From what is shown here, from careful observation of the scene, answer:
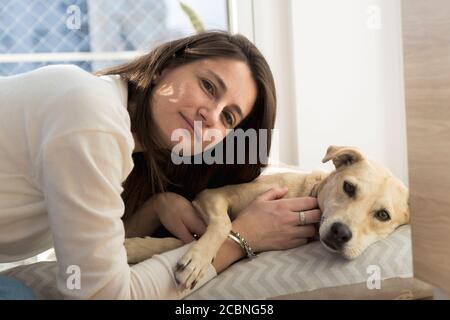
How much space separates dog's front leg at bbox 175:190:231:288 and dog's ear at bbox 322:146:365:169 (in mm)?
276

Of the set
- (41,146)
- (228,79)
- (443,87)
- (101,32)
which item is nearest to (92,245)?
(41,146)

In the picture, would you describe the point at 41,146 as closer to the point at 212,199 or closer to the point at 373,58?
the point at 212,199

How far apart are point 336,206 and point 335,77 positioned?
1.40 ft

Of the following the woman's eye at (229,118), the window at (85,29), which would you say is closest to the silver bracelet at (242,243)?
the woman's eye at (229,118)

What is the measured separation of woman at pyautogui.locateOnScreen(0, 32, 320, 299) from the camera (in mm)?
783

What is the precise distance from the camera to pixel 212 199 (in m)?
1.21

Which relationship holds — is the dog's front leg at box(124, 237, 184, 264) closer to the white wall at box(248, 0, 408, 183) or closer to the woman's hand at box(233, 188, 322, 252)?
the woman's hand at box(233, 188, 322, 252)

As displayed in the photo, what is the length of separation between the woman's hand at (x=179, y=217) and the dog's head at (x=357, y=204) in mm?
294

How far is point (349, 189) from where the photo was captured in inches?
45.5

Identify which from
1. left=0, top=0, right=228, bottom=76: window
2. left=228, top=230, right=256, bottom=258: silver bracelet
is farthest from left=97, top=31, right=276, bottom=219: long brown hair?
left=228, top=230, right=256, bottom=258: silver bracelet

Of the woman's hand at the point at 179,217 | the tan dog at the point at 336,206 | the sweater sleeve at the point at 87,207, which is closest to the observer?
A: the sweater sleeve at the point at 87,207

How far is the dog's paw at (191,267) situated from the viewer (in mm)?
950

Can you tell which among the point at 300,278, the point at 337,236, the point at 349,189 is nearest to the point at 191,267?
the point at 300,278

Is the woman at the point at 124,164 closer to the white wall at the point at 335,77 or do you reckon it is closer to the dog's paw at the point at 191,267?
the dog's paw at the point at 191,267
